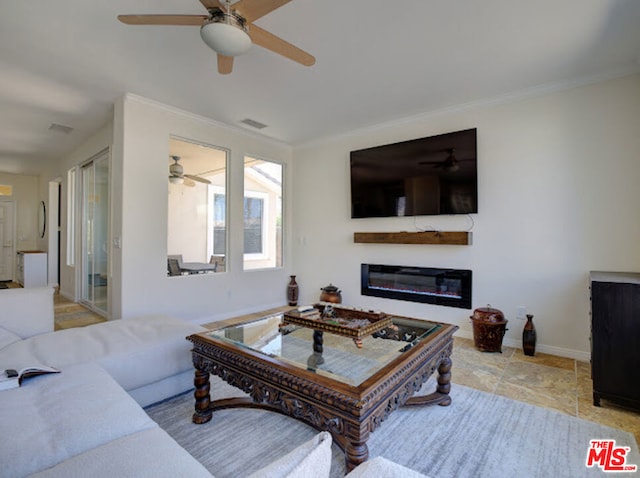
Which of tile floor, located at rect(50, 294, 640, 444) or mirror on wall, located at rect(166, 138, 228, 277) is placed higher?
mirror on wall, located at rect(166, 138, 228, 277)

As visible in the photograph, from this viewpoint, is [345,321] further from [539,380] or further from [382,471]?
[539,380]

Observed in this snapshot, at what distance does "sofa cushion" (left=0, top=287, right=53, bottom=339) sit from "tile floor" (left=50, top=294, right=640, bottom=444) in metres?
3.10

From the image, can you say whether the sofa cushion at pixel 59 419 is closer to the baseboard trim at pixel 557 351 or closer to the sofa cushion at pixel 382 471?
the sofa cushion at pixel 382 471

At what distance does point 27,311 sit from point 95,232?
283 centimetres

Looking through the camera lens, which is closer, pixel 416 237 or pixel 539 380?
pixel 539 380

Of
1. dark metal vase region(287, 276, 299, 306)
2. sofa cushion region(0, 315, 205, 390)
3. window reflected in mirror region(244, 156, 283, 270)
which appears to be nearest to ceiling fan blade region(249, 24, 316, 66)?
sofa cushion region(0, 315, 205, 390)

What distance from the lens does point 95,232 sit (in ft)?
15.5

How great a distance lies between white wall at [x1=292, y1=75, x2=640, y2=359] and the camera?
2.85 m

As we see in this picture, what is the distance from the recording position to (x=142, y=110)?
11.4 ft

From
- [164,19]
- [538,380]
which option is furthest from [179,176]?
[538,380]

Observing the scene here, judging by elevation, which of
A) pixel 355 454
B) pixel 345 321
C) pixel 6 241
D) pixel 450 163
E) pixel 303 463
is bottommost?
pixel 355 454

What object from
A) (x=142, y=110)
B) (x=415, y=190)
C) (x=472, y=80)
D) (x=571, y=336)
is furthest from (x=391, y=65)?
(x=571, y=336)

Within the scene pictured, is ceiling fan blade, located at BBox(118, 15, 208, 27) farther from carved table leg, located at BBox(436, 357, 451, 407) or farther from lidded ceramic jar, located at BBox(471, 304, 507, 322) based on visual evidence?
lidded ceramic jar, located at BBox(471, 304, 507, 322)

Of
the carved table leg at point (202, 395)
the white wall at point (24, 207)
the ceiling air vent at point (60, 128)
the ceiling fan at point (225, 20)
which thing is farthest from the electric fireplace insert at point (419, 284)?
the white wall at point (24, 207)
